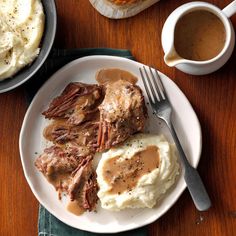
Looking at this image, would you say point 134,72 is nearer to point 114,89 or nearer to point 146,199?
point 114,89

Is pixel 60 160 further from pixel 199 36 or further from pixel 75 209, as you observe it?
pixel 199 36

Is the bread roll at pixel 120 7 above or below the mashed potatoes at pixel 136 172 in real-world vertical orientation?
above

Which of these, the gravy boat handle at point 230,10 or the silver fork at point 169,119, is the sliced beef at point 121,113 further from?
the gravy boat handle at point 230,10

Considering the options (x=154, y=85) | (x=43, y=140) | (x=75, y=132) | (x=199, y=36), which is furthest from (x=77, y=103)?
(x=199, y=36)

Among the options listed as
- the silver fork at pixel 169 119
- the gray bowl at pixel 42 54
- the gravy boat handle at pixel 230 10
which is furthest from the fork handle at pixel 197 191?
the gray bowl at pixel 42 54

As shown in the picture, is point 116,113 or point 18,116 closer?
point 116,113

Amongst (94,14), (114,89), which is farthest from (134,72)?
(94,14)

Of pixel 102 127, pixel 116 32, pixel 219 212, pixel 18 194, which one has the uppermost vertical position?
pixel 116 32
